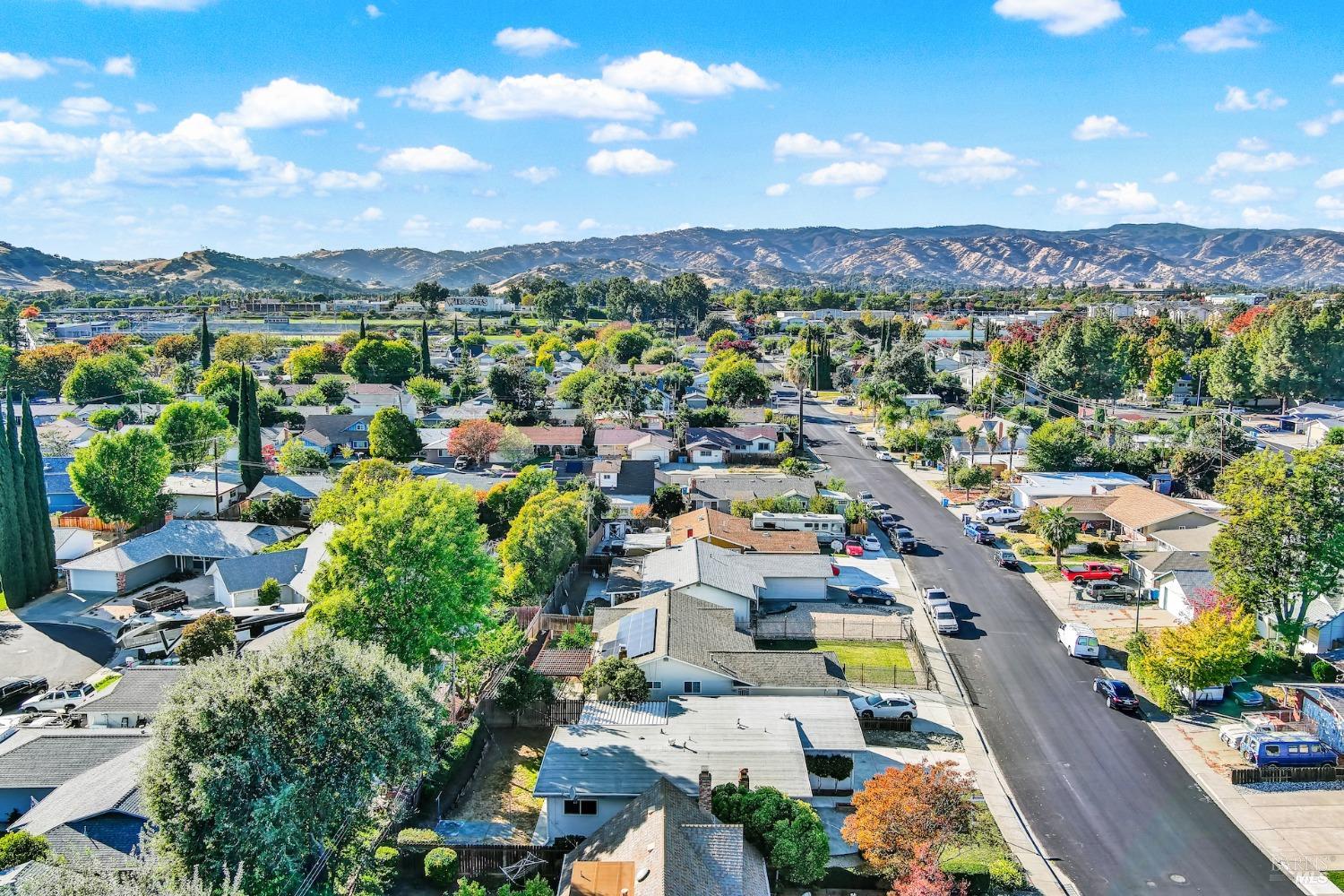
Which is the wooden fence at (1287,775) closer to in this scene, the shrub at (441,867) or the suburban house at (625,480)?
the shrub at (441,867)

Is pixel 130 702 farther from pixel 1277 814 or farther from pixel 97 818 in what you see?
pixel 1277 814

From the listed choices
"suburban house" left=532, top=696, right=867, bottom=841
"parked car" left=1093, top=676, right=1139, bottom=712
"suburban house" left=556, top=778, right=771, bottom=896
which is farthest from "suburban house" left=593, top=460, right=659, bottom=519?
"suburban house" left=556, top=778, right=771, bottom=896

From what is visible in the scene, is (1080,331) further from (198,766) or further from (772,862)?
(198,766)

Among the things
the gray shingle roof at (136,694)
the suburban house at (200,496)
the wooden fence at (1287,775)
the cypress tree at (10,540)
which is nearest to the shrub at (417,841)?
the gray shingle roof at (136,694)

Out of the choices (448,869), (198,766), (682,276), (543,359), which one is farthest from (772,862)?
(682,276)

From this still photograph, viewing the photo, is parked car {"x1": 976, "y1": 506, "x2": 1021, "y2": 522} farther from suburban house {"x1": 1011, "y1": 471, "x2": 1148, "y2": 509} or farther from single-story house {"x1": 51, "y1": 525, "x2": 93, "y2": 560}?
single-story house {"x1": 51, "y1": 525, "x2": 93, "y2": 560}

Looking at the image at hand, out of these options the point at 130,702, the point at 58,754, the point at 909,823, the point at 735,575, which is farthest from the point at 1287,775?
the point at 130,702
